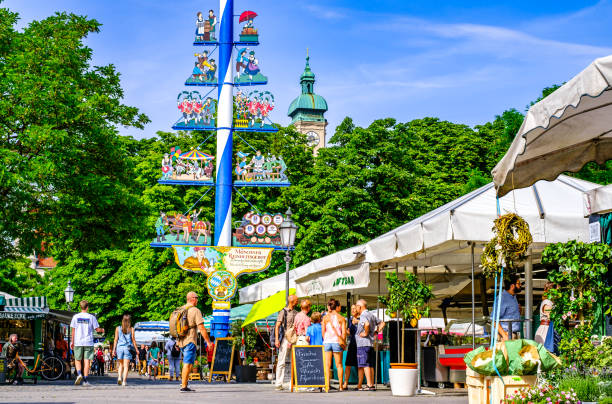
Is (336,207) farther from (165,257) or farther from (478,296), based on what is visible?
(478,296)

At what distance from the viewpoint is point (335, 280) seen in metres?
17.0

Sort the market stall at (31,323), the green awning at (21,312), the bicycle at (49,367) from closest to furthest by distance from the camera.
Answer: the bicycle at (49,367) < the green awning at (21,312) < the market stall at (31,323)

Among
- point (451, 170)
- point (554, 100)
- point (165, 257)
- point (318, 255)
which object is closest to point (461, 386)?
point (554, 100)

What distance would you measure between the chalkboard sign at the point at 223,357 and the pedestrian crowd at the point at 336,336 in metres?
4.63

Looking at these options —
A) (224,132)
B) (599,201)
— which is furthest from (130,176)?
(599,201)

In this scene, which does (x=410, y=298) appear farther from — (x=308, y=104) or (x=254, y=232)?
(x=308, y=104)

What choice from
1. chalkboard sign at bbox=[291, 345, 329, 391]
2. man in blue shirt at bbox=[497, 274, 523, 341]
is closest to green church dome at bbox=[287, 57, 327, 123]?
chalkboard sign at bbox=[291, 345, 329, 391]

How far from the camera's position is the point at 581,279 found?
895 cm

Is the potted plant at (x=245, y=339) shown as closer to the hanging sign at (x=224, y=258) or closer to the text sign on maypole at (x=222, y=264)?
the text sign on maypole at (x=222, y=264)

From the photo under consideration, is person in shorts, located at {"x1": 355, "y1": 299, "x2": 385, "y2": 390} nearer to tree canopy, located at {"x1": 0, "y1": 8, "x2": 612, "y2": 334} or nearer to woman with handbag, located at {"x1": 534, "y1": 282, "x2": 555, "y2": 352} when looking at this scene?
woman with handbag, located at {"x1": 534, "y1": 282, "x2": 555, "y2": 352}

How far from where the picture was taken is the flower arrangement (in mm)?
7504

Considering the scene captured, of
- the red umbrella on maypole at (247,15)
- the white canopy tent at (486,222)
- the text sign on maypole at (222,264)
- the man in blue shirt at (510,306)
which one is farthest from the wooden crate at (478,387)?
the red umbrella on maypole at (247,15)

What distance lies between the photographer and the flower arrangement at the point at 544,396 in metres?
7.50

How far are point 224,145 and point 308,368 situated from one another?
602 inches
